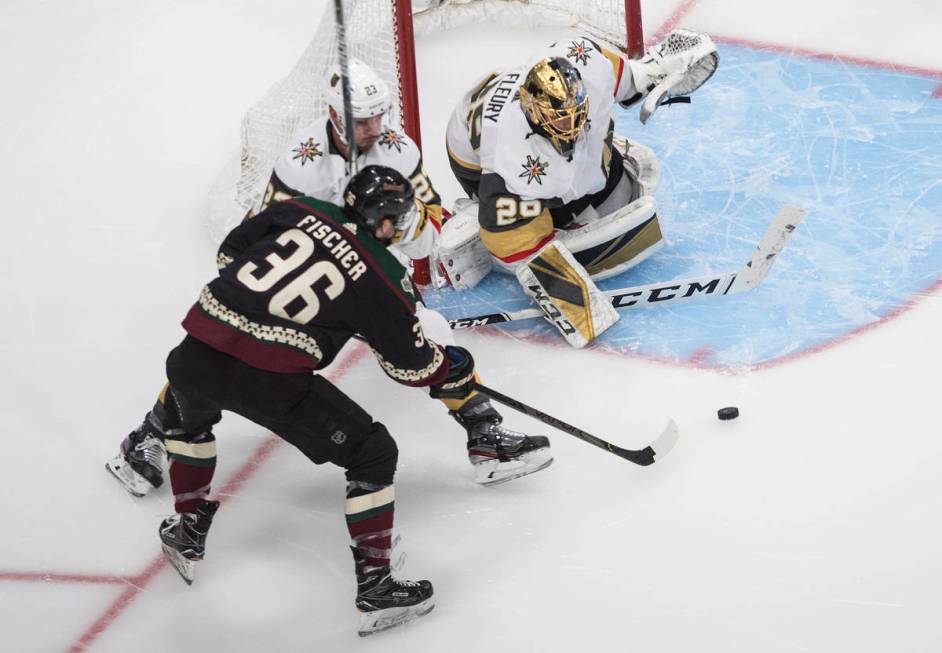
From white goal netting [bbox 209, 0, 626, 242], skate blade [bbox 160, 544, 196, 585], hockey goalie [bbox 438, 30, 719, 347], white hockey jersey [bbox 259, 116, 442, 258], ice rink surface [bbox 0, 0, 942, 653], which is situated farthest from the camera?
white goal netting [bbox 209, 0, 626, 242]

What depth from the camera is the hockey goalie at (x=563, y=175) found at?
3832 millimetres

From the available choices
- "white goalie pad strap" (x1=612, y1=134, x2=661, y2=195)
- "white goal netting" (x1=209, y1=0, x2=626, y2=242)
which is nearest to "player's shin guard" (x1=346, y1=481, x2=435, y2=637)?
"white goal netting" (x1=209, y1=0, x2=626, y2=242)

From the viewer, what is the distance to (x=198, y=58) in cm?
535

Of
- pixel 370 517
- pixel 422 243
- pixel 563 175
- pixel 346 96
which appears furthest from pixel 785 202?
pixel 370 517

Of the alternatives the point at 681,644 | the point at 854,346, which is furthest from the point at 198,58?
the point at 681,644

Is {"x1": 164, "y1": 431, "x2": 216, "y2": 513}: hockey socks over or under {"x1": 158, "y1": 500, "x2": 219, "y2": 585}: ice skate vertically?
over

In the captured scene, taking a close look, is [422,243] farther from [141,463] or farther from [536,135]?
[141,463]

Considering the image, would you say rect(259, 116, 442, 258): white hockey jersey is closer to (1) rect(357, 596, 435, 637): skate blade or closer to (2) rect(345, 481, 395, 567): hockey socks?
(2) rect(345, 481, 395, 567): hockey socks

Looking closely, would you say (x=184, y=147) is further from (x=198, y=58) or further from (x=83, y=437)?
(x=83, y=437)

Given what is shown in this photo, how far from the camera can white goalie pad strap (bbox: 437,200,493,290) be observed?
13.5 ft

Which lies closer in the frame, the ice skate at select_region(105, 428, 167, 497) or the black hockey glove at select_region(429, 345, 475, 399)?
the black hockey glove at select_region(429, 345, 475, 399)

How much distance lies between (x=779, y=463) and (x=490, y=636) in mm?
885

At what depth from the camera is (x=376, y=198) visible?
300cm

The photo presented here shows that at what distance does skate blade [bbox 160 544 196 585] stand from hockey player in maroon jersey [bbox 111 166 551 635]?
0.13 feet
